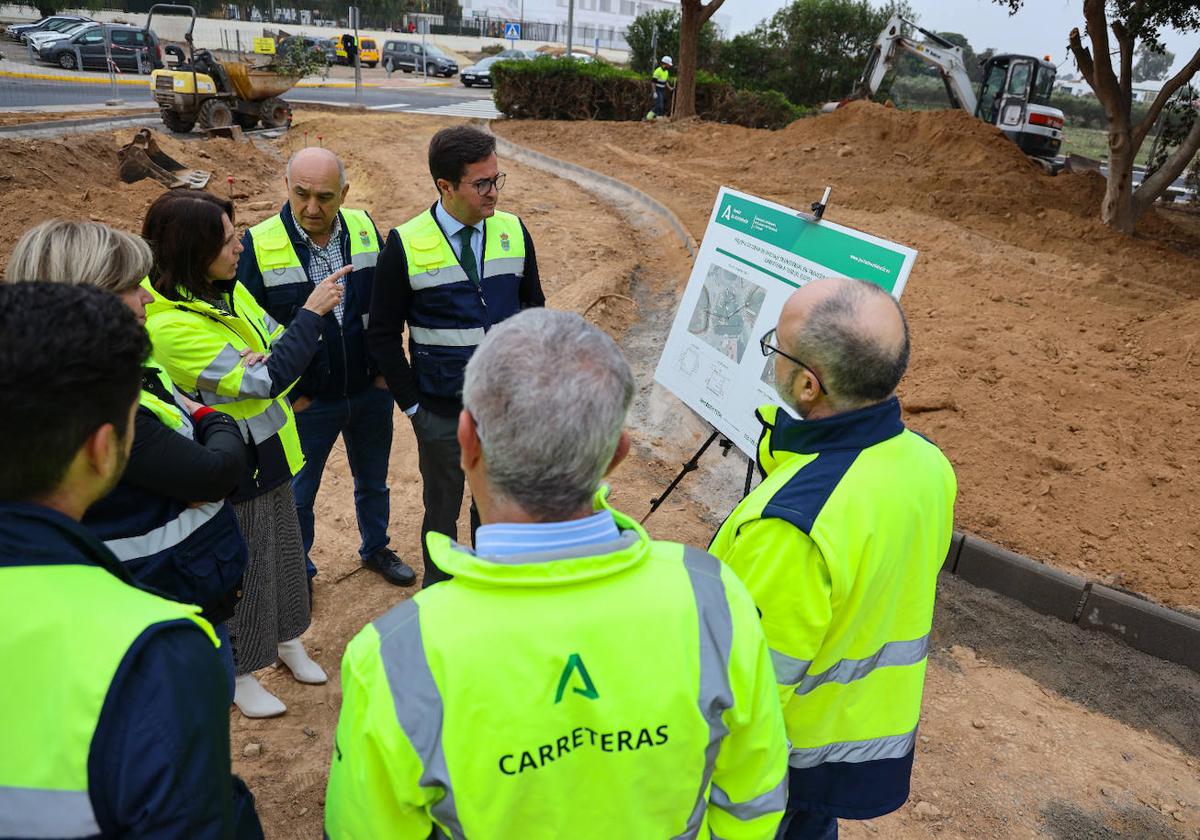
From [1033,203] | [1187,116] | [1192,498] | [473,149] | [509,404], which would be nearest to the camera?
[509,404]

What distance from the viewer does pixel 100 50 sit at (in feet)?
91.5

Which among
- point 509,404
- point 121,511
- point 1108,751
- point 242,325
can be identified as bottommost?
point 1108,751

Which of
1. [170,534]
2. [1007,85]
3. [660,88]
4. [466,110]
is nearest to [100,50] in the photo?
[466,110]

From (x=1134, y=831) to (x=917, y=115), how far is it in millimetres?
14857

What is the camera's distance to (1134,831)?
10.1 ft

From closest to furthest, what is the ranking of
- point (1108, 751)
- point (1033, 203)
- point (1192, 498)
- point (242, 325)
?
point (242, 325) < point (1108, 751) < point (1192, 498) < point (1033, 203)

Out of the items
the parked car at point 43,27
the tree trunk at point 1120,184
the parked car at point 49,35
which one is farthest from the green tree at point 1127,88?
the parked car at point 43,27

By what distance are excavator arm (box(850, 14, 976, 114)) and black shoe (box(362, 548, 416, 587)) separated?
17.4 metres

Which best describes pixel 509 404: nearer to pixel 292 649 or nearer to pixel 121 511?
pixel 121 511

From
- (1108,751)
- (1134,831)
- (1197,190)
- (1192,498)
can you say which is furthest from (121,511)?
(1197,190)

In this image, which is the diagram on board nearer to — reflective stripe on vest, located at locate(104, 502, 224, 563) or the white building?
reflective stripe on vest, located at locate(104, 502, 224, 563)

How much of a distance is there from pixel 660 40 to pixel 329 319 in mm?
28625

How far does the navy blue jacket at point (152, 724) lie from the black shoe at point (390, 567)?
2.96 m

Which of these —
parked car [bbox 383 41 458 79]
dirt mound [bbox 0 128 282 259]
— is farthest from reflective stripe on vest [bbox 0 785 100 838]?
parked car [bbox 383 41 458 79]
